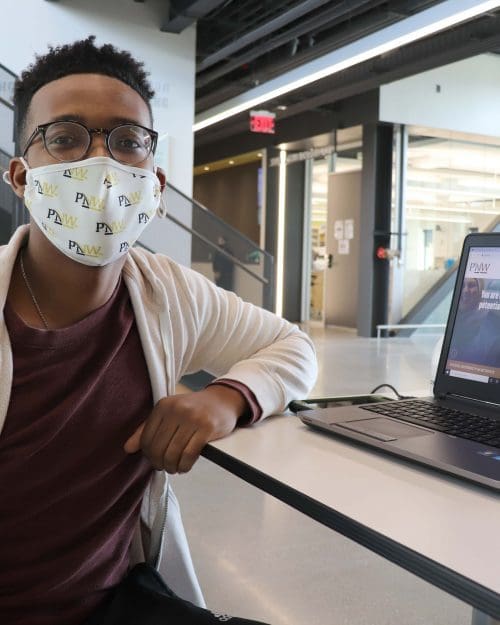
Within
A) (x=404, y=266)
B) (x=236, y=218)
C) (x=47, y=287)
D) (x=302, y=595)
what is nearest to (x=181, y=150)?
(x=404, y=266)

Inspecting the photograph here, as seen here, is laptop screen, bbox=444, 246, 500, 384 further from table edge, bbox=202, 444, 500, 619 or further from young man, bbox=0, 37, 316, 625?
table edge, bbox=202, 444, 500, 619

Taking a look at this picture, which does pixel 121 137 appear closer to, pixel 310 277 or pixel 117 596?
pixel 117 596

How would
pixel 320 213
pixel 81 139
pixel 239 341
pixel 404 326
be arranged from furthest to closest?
1. pixel 320 213
2. pixel 404 326
3. pixel 239 341
4. pixel 81 139

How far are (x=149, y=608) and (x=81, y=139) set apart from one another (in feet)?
2.61

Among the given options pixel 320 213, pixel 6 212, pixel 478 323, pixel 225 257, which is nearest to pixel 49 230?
pixel 478 323

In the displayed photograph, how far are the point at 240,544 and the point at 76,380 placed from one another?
1.59 meters

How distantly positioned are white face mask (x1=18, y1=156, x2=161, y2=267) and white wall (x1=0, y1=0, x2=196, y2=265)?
14.4 ft

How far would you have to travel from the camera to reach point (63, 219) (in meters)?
1.18

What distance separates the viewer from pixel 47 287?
3.77 ft

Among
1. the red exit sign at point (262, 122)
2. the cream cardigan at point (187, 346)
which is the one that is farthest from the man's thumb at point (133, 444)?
the red exit sign at point (262, 122)

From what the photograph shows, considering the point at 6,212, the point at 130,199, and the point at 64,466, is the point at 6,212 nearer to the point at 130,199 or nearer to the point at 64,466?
the point at 130,199

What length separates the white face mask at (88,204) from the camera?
3.81ft

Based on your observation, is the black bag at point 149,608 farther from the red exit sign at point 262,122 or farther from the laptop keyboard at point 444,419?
the red exit sign at point 262,122

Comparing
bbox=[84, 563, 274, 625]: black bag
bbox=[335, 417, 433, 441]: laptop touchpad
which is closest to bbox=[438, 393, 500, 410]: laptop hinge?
bbox=[335, 417, 433, 441]: laptop touchpad
